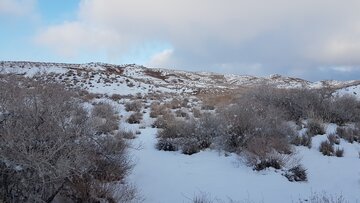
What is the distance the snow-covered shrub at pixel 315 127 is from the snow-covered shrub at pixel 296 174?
3.35 m

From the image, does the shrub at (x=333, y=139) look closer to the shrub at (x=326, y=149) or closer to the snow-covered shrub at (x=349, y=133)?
the snow-covered shrub at (x=349, y=133)

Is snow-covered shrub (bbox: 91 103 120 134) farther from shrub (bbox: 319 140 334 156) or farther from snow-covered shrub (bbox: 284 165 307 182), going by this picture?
shrub (bbox: 319 140 334 156)

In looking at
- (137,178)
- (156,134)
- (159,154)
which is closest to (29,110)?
(137,178)

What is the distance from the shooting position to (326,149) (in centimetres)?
1004

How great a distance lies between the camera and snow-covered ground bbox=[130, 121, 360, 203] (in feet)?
24.7

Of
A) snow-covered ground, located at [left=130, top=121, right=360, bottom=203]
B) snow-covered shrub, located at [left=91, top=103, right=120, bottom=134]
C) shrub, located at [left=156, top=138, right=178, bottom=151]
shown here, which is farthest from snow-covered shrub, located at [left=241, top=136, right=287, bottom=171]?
snow-covered shrub, located at [left=91, top=103, right=120, bottom=134]

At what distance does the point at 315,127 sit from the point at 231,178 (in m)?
4.69

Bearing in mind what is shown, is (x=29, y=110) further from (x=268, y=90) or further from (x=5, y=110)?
(x=268, y=90)

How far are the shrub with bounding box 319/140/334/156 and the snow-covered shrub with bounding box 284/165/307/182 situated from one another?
1.70 meters

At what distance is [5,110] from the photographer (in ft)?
18.8

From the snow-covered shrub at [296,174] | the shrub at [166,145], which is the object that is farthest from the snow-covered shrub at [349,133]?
the shrub at [166,145]

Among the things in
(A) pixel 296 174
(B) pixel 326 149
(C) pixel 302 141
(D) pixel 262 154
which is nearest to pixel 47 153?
(D) pixel 262 154

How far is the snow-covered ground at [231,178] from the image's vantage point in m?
7.54

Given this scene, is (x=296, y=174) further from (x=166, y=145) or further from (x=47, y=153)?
(x=47, y=153)
